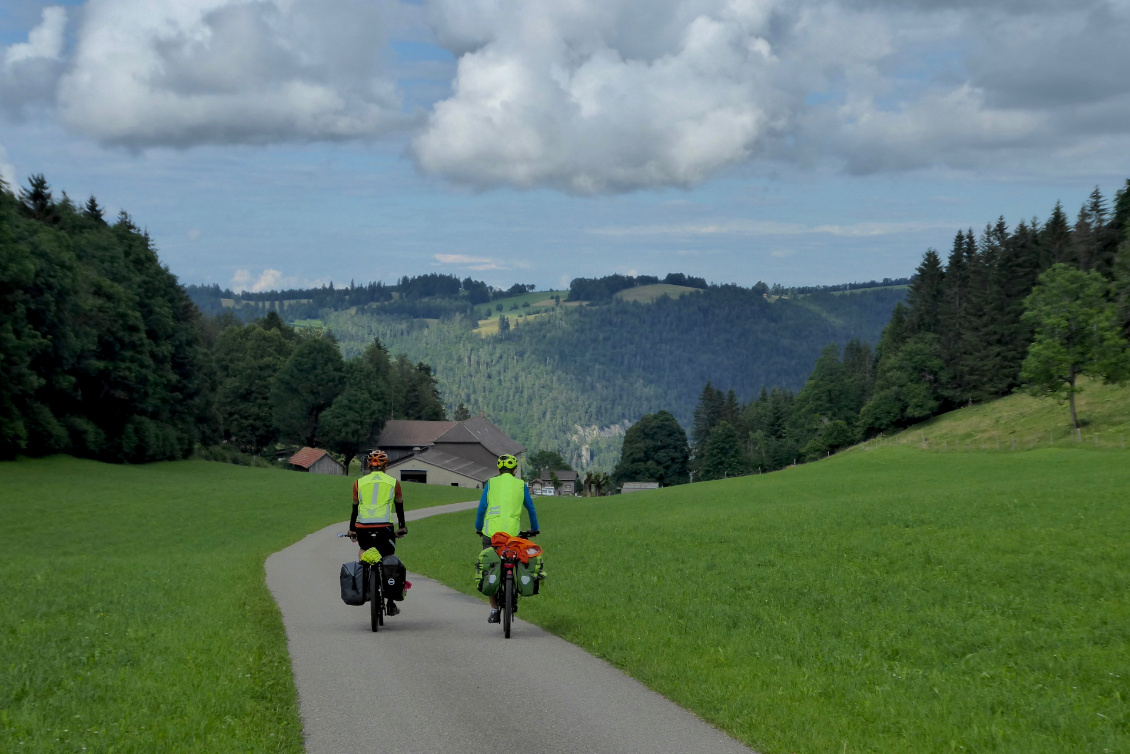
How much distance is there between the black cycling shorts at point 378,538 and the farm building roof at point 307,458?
99646 millimetres

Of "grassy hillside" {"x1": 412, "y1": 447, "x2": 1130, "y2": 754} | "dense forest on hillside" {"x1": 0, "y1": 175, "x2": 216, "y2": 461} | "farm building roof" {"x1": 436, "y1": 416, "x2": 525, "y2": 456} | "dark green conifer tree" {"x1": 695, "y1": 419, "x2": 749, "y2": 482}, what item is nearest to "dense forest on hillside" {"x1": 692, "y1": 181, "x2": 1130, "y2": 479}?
"dark green conifer tree" {"x1": 695, "y1": 419, "x2": 749, "y2": 482}

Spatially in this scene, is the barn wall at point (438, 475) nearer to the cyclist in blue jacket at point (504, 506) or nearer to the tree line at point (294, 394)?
the tree line at point (294, 394)

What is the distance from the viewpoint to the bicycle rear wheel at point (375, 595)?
40.4 ft

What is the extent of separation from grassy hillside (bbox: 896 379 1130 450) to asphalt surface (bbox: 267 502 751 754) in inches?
1920

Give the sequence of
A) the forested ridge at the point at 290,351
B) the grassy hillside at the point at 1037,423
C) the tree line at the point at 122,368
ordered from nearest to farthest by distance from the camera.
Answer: the tree line at the point at 122,368 → the forested ridge at the point at 290,351 → the grassy hillside at the point at 1037,423

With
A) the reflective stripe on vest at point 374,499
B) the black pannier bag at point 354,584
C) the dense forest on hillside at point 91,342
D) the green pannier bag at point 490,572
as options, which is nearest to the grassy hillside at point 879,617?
the green pannier bag at point 490,572

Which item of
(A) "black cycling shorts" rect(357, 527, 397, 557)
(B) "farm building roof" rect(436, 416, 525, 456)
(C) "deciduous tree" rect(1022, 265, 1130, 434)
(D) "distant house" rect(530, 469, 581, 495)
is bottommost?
(D) "distant house" rect(530, 469, 581, 495)

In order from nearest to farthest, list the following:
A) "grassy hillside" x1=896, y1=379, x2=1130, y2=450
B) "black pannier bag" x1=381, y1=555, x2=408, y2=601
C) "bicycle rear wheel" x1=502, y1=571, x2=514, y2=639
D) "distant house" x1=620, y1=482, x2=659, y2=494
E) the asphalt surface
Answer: the asphalt surface, "bicycle rear wheel" x1=502, y1=571, x2=514, y2=639, "black pannier bag" x1=381, y1=555, x2=408, y2=601, "grassy hillside" x1=896, y1=379, x2=1130, y2=450, "distant house" x1=620, y1=482, x2=659, y2=494

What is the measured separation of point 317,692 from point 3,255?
47899 millimetres

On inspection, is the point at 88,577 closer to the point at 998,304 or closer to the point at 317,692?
the point at 317,692

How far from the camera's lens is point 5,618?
13367 millimetres

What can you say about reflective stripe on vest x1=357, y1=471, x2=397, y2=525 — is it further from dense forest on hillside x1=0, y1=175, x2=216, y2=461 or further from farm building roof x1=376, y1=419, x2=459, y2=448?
farm building roof x1=376, y1=419, x2=459, y2=448

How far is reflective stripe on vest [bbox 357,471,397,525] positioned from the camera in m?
12.5

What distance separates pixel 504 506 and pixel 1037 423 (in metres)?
64.4
